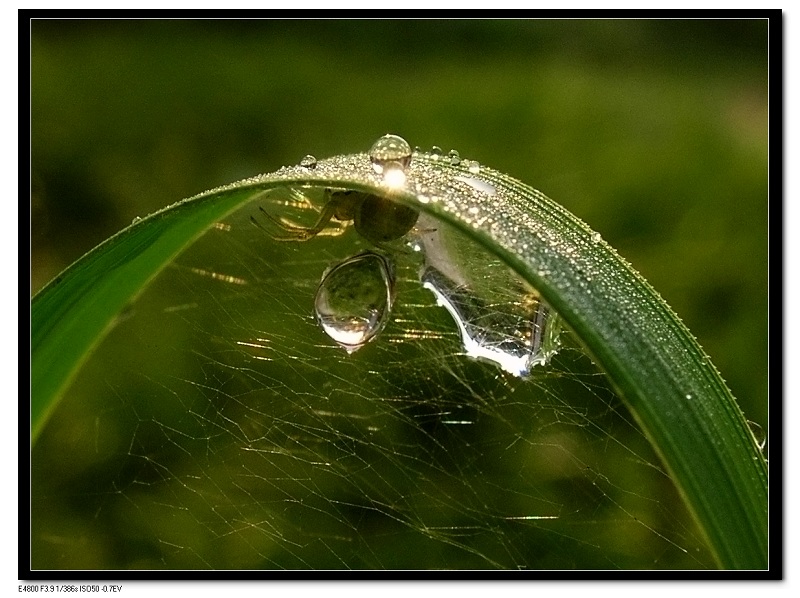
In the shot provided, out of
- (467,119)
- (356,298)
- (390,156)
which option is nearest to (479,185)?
(390,156)

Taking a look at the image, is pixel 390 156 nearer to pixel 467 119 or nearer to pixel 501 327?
pixel 501 327

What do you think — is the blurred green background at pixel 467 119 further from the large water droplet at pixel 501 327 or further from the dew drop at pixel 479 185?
the dew drop at pixel 479 185

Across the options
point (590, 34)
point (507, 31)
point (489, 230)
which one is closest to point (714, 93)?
point (590, 34)

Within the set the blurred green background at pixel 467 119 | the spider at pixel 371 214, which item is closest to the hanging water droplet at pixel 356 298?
the spider at pixel 371 214

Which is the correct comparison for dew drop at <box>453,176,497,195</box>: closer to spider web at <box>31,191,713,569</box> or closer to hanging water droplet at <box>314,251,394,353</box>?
hanging water droplet at <box>314,251,394,353</box>

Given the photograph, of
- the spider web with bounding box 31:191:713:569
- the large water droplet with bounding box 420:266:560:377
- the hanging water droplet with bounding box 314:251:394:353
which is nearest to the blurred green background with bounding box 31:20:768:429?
the spider web with bounding box 31:191:713:569

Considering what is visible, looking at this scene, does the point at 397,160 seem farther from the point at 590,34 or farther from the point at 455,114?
the point at 590,34
